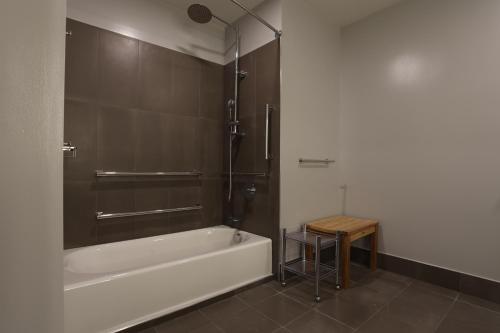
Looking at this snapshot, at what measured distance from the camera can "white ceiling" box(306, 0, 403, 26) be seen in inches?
92.7

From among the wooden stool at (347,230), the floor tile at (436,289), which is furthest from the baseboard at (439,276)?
the wooden stool at (347,230)

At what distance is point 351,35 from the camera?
2.72 metres

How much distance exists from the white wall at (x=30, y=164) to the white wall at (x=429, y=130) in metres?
2.56

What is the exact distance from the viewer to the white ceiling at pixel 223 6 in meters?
2.33

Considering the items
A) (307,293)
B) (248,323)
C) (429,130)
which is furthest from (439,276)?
(248,323)

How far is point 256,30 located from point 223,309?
2.45 meters

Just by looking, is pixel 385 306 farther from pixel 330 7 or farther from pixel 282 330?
pixel 330 7

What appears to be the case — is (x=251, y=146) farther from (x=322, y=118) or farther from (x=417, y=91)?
(x=417, y=91)

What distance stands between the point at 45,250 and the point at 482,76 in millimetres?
2774

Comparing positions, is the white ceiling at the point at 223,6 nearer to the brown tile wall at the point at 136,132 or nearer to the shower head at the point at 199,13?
the shower head at the point at 199,13

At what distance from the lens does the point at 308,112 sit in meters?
2.46

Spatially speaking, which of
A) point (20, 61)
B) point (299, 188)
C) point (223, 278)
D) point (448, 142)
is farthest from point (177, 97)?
point (448, 142)

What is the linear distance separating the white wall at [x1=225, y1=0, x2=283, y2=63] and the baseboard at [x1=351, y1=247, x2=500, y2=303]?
236cm

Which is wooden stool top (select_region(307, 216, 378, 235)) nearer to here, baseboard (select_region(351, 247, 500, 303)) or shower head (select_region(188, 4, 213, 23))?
baseboard (select_region(351, 247, 500, 303))
